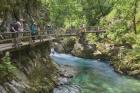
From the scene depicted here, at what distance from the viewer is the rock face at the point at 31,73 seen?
76.7ft

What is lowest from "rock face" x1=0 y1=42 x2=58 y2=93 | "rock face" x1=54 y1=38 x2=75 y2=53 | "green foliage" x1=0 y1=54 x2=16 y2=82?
"rock face" x1=54 y1=38 x2=75 y2=53

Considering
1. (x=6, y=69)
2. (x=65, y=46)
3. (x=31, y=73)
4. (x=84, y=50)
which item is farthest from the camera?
(x=65, y=46)

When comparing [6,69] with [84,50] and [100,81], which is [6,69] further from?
[84,50]

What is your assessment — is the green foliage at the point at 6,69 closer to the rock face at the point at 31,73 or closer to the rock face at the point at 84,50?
the rock face at the point at 31,73

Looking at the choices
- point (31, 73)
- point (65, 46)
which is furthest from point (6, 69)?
point (65, 46)

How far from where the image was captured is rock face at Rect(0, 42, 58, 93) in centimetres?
2338

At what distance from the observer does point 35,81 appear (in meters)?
28.5

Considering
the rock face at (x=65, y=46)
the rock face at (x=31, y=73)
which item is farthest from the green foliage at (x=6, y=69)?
the rock face at (x=65, y=46)

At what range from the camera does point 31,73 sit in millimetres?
28781

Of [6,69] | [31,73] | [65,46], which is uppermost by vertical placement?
[6,69]

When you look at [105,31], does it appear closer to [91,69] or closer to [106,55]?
[106,55]

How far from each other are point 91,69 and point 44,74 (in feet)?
52.3

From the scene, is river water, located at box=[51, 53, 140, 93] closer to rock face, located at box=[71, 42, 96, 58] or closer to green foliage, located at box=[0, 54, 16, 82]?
green foliage, located at box=[0, 54, 16, 82]

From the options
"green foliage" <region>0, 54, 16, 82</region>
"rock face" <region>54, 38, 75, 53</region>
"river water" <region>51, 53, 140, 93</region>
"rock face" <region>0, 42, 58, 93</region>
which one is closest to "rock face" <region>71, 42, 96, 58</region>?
"rock face" <region>54, 38, 75, 53</region>
